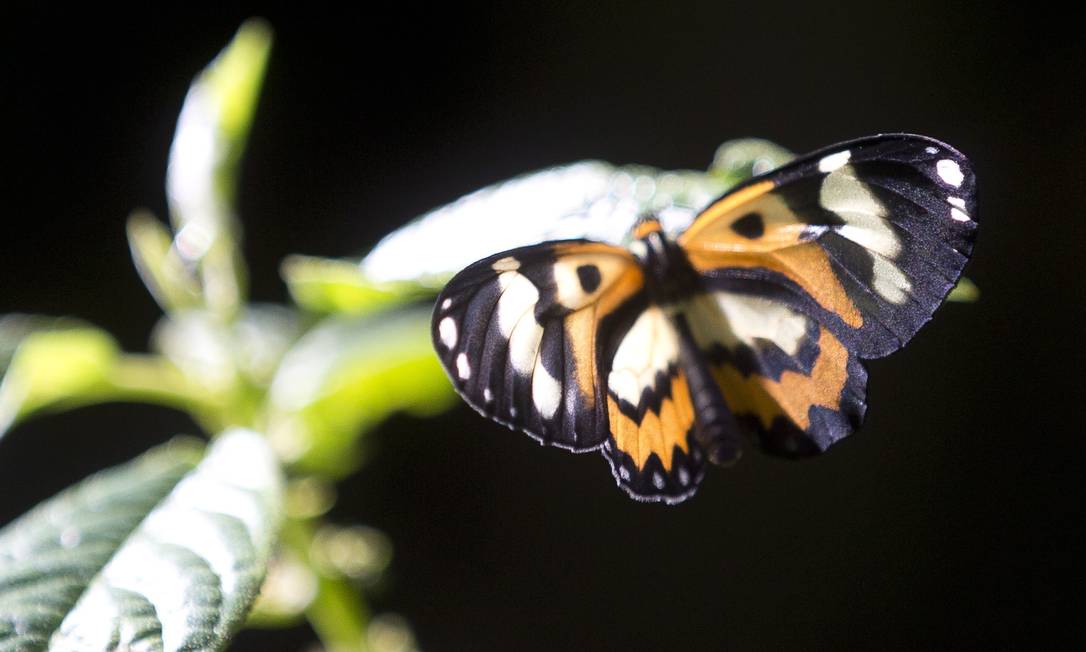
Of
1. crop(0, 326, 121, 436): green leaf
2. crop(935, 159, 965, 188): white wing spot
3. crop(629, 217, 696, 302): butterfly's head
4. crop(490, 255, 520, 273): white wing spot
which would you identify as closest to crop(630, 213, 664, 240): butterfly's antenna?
crop(629, 217, 696, 302): butterfly's head

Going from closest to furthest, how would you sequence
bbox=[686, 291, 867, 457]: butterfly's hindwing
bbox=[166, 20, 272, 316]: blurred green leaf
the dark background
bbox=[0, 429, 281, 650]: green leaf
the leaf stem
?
bbox=[0, 429, 281, 650]: green leaf < bbox=[686, 291, 867, 457]: butterfly's hindwing < the leaf stem < bbox=[166, 20, 272, 316]: blurred green leaf < the dark background

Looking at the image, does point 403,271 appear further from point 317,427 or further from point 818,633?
point 818,633

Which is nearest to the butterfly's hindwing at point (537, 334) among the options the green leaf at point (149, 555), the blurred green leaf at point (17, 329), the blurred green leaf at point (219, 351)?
the green leaf at point (149, 555)

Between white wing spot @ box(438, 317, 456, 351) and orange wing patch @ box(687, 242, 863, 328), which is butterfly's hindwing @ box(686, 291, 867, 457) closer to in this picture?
orange wing patch @ box(687, 242, 863, 328)

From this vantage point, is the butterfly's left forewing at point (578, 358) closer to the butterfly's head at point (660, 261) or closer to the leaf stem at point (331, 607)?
the butterfly's head at point (660, 261)

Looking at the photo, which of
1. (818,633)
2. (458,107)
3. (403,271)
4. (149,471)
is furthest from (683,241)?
(818,633)

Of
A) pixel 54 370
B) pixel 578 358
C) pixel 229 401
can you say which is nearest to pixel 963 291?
pixel 578 358
